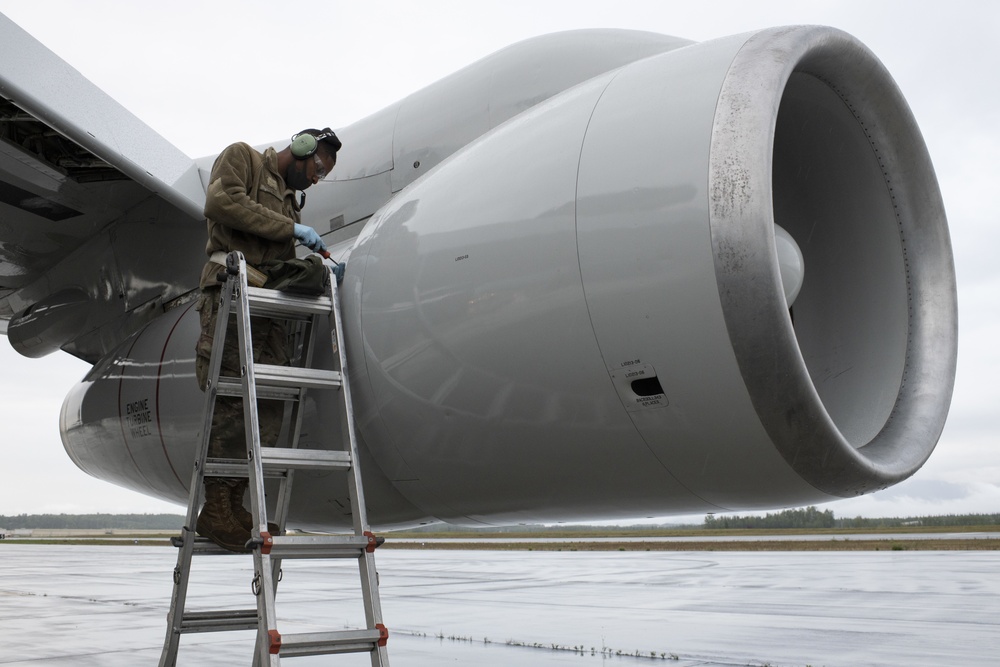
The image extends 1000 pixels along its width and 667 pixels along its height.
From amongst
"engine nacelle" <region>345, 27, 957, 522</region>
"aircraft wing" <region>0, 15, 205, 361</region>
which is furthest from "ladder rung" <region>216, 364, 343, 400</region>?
"aircraft wing" <region>0, 15, 205, 361</region>

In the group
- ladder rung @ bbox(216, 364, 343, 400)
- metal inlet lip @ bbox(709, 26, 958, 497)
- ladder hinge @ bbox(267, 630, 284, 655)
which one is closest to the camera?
metal inlet lip @ bbox(709, 26, 958, 497)

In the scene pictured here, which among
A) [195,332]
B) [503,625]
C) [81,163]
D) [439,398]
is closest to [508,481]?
[439,398]

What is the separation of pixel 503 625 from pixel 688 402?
5421 mm

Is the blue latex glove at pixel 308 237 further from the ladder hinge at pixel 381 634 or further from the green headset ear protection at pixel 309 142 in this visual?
the ladder hinge at pixel 381 634

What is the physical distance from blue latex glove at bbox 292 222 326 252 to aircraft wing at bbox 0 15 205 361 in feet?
2.89

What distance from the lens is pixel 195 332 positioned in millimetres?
4500

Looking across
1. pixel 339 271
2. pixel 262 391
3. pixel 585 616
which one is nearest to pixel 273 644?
pixel 262 391

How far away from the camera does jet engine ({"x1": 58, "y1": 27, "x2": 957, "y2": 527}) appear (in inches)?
101

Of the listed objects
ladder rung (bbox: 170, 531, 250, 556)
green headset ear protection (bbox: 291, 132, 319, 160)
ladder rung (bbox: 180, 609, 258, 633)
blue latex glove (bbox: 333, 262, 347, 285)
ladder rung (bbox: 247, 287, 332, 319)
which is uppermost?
green headset ear protection (bbox: 291, 132, 319, 160)

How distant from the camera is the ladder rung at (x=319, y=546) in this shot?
3.07 metres

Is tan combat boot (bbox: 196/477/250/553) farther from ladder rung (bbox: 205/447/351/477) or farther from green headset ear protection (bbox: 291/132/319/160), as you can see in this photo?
green headset ear protection (bbox: 291/132/319/160)

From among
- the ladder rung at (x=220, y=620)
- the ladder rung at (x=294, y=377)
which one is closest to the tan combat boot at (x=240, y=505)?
the ladder rung at (x=220, y=620)

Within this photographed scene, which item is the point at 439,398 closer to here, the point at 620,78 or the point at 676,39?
the point at 620,78

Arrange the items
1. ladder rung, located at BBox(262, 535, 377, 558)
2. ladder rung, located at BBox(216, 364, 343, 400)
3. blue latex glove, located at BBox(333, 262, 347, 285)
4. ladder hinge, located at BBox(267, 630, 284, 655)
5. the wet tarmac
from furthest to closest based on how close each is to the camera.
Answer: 1. the wet tarmac
2. blue latex glove, located at BBox(333, 262, 347, 285)
3. ladder rung, located at BBox(216, 364, 343, 400)
4. ladder rung, located at BBox(262, 535, 377, 558)
5. ladder hinge, located at BBox(267, 630, 284, 655)
